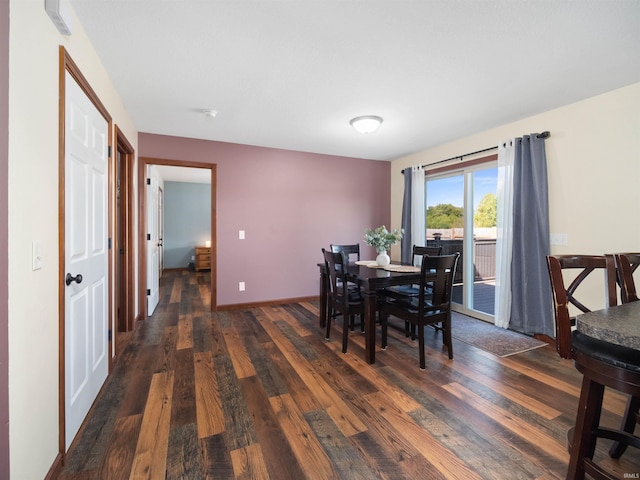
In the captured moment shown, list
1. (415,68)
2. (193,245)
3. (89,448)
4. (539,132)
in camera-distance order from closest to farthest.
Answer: (89,448)
(415,68)
(539,132)
(193,245)

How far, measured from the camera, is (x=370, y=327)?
2.44 m

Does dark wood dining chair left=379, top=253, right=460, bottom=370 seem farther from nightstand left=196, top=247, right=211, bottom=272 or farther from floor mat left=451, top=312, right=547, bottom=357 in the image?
nightstand left=196, top=247, right=211, bottom=272

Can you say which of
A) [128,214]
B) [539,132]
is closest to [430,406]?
[539,132]

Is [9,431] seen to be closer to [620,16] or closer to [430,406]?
[430,406]

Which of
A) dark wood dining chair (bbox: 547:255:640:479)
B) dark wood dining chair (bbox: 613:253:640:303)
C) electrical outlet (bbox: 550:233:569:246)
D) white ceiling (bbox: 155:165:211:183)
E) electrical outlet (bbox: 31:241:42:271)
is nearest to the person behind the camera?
dark wood dining chair (bbox: 547:255:640:479)

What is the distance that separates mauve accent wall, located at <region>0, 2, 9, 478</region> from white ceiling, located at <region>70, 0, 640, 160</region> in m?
0.90

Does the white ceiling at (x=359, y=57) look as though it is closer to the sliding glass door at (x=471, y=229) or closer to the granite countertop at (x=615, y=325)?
the sliding glass door at (x=471, y=229)

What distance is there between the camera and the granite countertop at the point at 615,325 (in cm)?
85

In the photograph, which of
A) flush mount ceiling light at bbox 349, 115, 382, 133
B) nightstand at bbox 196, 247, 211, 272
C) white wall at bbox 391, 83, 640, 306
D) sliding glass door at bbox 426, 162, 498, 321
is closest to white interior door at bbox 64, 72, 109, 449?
flush mount ceiling light at bbox 349, 115, 382, 133

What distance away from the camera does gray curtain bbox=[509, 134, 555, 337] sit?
2.94 m

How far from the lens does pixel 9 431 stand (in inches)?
38.8

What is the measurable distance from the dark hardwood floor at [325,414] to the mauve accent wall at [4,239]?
60 cm

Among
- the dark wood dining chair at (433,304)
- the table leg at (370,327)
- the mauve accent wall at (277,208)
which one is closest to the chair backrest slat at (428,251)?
the dark wood dining chair at (433,304)

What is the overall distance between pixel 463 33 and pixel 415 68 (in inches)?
16.6
